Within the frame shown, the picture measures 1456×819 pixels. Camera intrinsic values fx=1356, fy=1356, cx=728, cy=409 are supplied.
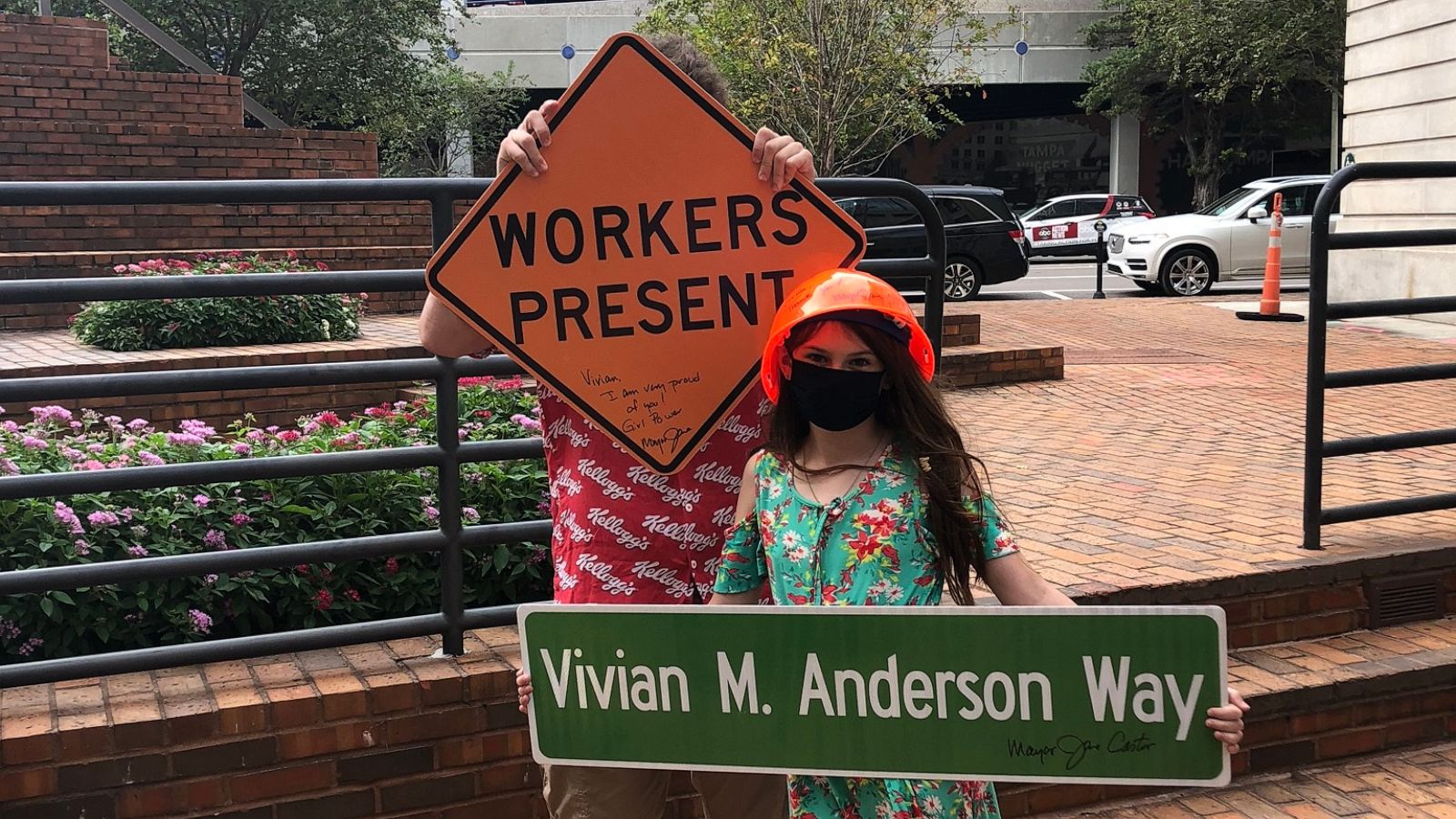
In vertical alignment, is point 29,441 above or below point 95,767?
above

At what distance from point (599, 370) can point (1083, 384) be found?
25.2ft

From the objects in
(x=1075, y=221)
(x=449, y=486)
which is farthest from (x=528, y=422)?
(x=1075, y=221)

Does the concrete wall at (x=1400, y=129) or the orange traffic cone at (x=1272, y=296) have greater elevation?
the concrete wall at (x=1400, y=129)

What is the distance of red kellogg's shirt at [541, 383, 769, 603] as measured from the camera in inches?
94.3

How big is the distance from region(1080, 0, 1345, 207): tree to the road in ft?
28.8

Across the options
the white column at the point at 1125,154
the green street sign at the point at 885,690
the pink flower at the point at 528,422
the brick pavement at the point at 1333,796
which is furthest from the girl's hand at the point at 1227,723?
the white column at the point at 1125,154

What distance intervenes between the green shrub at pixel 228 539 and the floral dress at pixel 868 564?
1.81 metres

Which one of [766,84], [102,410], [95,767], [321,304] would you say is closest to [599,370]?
[95,767]

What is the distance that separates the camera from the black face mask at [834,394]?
216 centimetres

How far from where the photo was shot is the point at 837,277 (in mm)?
2184

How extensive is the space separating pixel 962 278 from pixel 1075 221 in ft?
37.7

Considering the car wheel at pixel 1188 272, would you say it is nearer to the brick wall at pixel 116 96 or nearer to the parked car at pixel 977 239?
the parked car at pixel 977 239

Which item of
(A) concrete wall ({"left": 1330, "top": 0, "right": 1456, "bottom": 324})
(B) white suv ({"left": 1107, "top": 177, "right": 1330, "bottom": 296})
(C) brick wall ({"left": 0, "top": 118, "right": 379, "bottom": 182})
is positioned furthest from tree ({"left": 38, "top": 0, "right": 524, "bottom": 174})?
(A) concrete wall ({"left": 1330, "top": 0, "right": 1456, "bottom": 324})

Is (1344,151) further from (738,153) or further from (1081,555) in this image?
(738,153)
